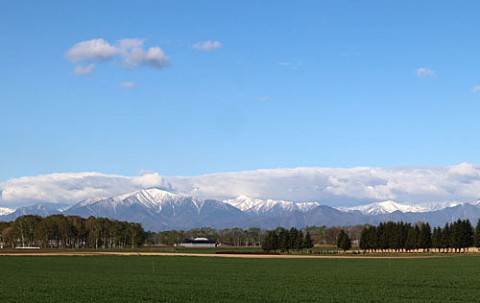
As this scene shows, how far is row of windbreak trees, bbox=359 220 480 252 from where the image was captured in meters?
186

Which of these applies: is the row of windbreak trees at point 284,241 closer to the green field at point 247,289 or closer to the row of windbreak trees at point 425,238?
the row of windbreak trees at point 425,238

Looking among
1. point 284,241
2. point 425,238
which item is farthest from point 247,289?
point 425,238

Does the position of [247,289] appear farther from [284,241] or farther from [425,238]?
[425,238]

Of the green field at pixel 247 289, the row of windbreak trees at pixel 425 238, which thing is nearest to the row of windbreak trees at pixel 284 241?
the row of windbreak trees at pixel 425 238

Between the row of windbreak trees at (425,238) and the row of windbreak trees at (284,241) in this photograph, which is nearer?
the row of windbreak trees at (425,238)

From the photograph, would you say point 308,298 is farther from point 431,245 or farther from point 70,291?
point 431,245

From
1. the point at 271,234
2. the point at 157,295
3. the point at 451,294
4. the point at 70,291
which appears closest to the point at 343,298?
the point at 451,294

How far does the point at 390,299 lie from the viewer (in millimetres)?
45562

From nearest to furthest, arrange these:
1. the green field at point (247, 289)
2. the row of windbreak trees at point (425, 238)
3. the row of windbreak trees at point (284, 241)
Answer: the green field at point (247, 289) → the row of windbreak trees at point (425, 238) → the row of windbreak trees at point (284, 241)

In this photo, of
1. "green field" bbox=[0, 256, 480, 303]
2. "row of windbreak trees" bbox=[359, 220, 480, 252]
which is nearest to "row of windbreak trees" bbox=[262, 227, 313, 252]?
"row of windbreak trees" bbox=[359, 220, 480, 252]

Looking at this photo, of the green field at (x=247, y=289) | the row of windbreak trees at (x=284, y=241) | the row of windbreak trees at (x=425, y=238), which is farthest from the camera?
the row of windbreak trees at (x=284, y=241)

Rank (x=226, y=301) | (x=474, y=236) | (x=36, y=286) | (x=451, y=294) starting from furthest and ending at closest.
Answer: (x=474, y=236), (x=36, y=286), (x=451, y=294), (x=226, y=301)

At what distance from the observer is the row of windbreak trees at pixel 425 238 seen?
186250 millimetres

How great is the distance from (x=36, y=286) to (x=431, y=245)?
507ft
